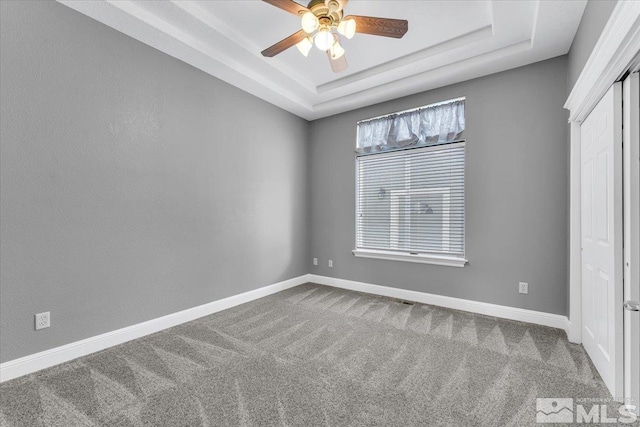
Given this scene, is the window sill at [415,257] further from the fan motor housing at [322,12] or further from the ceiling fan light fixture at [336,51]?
the fan motor housing at [322,12]

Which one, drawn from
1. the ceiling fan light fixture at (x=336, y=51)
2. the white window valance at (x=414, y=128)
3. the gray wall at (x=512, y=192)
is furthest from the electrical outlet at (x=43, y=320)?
the white window valance at (x=414, y=128)

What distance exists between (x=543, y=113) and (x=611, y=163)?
1.40 metres

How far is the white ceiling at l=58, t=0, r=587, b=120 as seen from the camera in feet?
7.61

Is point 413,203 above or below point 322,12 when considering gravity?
below

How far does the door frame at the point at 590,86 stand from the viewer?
1391 mm

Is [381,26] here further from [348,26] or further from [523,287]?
[523,287]

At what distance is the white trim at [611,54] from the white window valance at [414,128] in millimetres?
1258

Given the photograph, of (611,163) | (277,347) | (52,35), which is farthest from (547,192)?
(52,35)

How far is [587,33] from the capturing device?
2086 mm

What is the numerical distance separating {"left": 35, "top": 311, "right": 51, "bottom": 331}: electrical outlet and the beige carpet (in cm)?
33

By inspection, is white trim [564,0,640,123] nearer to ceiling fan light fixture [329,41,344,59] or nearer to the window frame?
the window frame

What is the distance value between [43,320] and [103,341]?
0.47 m

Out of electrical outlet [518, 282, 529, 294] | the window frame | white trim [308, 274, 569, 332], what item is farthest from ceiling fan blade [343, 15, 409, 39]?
white trim [308, 274, 569, 332]

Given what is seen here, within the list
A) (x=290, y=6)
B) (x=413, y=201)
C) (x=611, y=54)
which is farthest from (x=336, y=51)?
(x=413, y=201)
